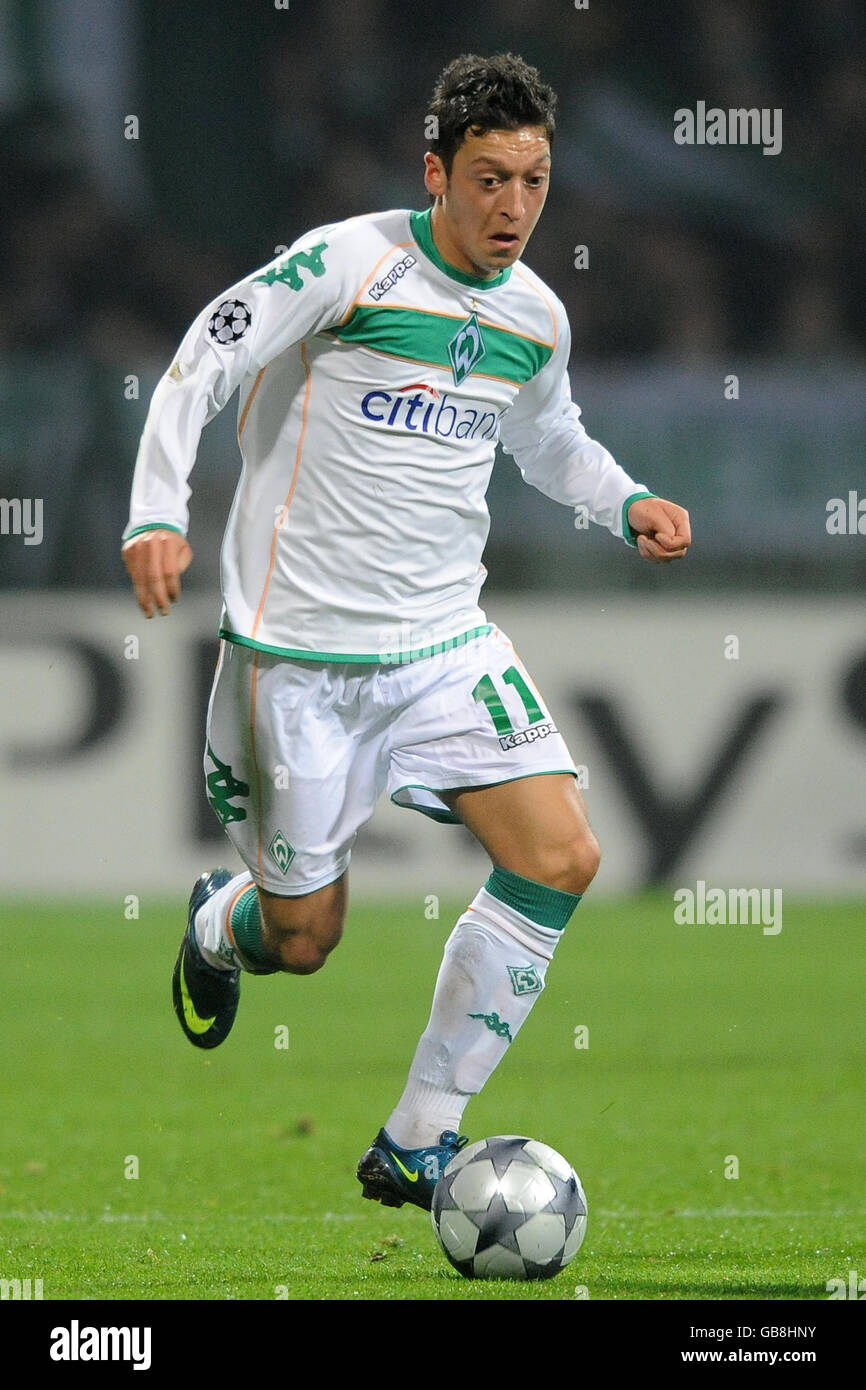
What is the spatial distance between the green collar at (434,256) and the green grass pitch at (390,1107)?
200cm

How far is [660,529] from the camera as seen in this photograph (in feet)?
14.0

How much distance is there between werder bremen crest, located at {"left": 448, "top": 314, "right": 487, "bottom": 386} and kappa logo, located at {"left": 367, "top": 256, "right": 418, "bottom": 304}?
0.17 metres

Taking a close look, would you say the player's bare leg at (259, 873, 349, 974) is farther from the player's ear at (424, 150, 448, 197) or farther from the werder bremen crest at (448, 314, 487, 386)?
the player's ear at (424, 150, 448, 197)

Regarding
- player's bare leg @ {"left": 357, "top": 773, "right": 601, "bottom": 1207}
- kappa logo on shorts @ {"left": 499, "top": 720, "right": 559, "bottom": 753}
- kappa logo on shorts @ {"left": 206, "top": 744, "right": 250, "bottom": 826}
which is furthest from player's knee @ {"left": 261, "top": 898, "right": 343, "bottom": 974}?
kappa logo on shorts @ {"left": 499, "top": 720, "right": 559, "bottom": 753}

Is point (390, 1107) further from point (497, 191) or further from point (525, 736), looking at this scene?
point (497, 191)

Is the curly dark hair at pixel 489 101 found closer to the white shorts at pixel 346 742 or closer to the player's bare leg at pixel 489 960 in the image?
the white shorts at pixel 346 742

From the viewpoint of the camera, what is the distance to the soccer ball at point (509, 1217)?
12.2 ft

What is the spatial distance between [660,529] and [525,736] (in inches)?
21.6

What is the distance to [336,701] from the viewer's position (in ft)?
14.1

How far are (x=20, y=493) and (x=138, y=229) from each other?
268cm

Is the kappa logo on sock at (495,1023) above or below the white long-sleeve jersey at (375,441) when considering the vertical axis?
below

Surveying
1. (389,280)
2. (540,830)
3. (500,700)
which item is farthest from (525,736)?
(389,280)

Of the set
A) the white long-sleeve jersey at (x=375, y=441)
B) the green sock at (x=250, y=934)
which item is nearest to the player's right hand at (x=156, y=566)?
the white long-sleeve jersey at (x=375, y=441)

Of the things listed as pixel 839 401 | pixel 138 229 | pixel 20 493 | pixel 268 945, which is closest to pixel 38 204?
pixel 138 229
